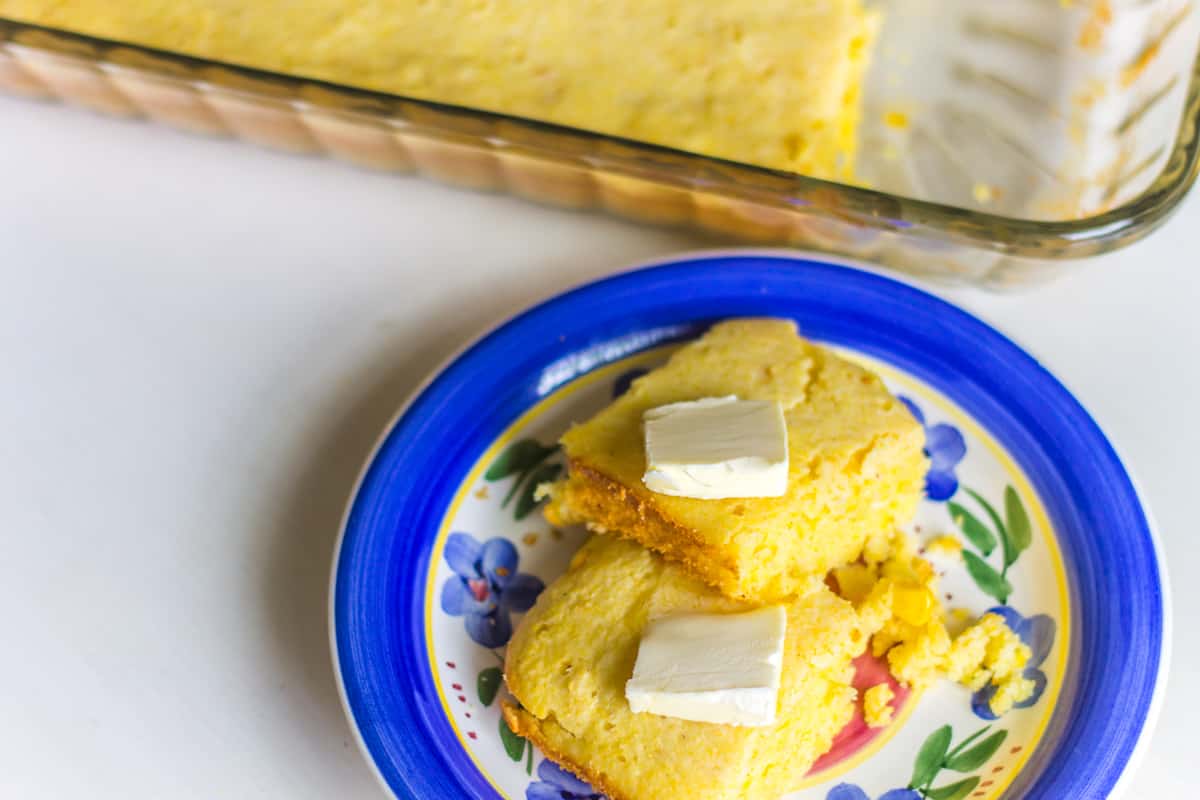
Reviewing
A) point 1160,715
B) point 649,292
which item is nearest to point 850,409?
point 649,292

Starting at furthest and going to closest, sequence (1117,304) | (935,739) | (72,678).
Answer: (1117,304) < (72,678) < (935,739)

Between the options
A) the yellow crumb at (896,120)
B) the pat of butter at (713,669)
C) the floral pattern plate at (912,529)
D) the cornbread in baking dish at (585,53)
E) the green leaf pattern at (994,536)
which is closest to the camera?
the pat of butter at (713,669)

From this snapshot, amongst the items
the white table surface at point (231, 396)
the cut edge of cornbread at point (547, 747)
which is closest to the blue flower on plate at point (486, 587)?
the cut edge of cornbread at point (547, 747)

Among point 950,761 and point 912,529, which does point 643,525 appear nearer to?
point 912,529

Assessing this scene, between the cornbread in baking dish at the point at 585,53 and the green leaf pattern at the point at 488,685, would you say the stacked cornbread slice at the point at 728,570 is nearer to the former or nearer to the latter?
the green leaf pattern at the point at 488,685

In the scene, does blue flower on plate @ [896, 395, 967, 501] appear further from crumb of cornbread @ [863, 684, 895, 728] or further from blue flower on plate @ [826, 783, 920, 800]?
blue flower on plate @ [826, 783, 920, 800]

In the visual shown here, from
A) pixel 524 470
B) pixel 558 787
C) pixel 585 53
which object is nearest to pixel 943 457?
pixel 524 470

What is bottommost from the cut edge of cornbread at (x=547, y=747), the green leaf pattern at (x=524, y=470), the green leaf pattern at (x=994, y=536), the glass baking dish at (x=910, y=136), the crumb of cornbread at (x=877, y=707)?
the crumb of cornbread at (x=877, y=707)

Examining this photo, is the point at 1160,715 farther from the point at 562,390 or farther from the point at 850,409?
the point at 562,390

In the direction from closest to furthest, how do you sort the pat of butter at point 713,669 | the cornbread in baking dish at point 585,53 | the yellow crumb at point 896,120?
1. the pat of butter at point 713,669
2. the cornbread in baking dish at point 585,53
3. the yellow crumb at point 896,120
